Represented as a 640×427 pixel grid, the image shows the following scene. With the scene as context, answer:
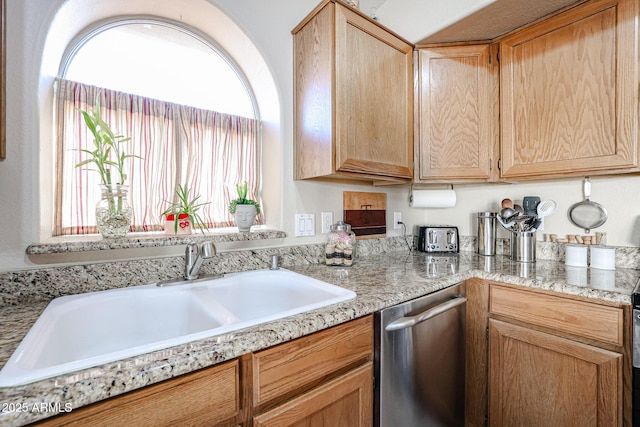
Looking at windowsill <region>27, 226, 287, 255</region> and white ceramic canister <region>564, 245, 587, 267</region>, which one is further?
white ceramic canister <region>564, 245, 587, 267</region>

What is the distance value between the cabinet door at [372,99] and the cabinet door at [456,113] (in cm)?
9

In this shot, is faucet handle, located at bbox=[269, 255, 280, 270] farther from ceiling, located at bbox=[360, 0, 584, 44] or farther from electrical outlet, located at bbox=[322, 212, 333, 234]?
ceiling, located at bbox=[360, 0, 584, 44]

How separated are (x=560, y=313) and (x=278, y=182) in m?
1.30

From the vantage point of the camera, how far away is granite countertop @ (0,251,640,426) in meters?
0.45

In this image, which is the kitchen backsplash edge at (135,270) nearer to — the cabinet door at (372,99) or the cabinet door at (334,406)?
the cabinet door at (372,99)

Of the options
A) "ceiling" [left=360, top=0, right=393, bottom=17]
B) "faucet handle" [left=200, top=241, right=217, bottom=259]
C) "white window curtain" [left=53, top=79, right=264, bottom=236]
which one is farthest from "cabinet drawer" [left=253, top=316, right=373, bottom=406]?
"ceiling" [left=360, top=0, right=393, bottom=17]

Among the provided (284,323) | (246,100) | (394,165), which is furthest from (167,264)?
(394,165)

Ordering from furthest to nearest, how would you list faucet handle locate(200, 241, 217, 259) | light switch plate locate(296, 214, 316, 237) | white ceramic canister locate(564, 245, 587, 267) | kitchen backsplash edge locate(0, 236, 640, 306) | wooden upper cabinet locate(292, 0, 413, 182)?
light switch plate locate(296, 214, 316, 237) → white ceramic canister locate(564, 245, 587, 267) → wooden upper cabinet locate(292, 0, 413, 182) → faucet handle locate(200, 241, 217, 259) → kitchen backsplash edge locate(0, 236, 640, 306)

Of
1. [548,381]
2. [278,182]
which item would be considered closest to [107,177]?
[278,182]

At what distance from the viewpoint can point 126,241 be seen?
101cm

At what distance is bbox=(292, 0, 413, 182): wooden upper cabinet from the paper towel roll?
15.0 inches

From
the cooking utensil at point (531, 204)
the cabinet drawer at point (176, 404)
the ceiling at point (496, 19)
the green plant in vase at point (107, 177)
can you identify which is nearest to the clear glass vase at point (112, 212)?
the green plant in vase at point (107, 177)

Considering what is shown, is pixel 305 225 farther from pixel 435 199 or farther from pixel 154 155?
pixel 435 199

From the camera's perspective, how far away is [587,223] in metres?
1.48
